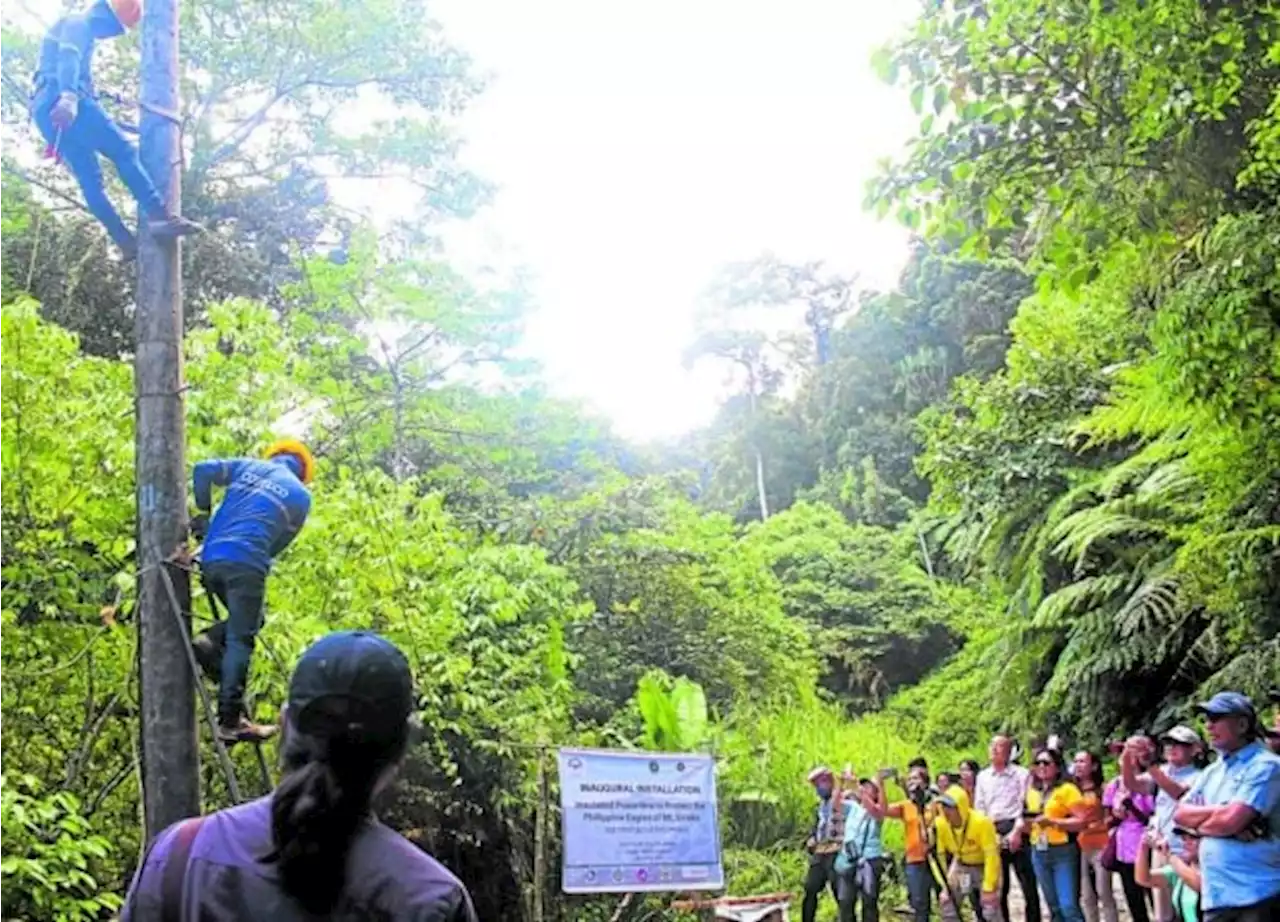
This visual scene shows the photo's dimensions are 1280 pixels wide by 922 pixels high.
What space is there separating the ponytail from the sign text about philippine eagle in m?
5.53

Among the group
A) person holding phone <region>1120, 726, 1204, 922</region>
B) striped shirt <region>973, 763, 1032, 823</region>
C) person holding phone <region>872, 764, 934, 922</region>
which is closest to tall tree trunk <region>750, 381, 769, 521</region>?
striped shirt <region>973, 763, 1032, 823</region>

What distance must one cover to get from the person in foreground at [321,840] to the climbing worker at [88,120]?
258 cm

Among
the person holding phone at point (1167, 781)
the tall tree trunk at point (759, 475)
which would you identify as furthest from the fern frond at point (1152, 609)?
the tall tree trunk at point (759, 475)

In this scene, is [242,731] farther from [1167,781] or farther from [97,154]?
[1167,781]

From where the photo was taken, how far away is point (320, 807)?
6.14ft

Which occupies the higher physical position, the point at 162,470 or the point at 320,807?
the point at 162,470

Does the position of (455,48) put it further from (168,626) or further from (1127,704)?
(168,626)

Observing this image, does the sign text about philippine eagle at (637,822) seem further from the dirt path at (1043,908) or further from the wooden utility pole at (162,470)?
the dirt path at (1043,908)

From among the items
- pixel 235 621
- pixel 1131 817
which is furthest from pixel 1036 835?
pixel 235 621

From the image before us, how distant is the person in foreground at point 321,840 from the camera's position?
6.06ft

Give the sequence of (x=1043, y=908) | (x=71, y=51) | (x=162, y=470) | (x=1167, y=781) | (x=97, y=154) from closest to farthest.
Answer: (x=162, y=470) < (x=71, y=51) < (x=97, y=154) < (x=1167, y=781) < (x=1043, y=908)

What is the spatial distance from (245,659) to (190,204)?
43.4ft

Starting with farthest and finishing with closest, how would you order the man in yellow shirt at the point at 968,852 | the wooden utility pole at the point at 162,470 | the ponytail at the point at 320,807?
the man in yellow shirt at the point at 968,852 → the wooden utility pole at the point at 162,470 → the ponytail at the point at 320,807

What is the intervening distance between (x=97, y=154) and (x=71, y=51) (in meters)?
0.37
